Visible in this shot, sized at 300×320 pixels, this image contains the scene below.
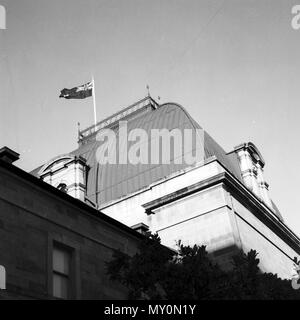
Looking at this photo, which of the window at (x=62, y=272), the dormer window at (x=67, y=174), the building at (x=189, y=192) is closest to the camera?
the window at (x=62, y=272)

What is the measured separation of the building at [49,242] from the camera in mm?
13805

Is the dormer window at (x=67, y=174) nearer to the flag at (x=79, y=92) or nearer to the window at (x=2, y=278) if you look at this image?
the flag at (x=79, y=92)

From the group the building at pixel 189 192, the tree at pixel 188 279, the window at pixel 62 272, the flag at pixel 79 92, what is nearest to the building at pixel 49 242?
the window at pixel 62 272

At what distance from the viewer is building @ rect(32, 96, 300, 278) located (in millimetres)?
24156

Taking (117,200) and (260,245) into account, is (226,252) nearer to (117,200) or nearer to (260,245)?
(260,245)

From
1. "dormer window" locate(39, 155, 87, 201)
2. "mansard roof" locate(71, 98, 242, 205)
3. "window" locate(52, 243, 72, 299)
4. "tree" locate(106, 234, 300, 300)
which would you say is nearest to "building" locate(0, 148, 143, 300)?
"window" locate(52, 243, 72, 299)

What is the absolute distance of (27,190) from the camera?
15.1 metres

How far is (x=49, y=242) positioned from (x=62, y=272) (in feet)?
3.54

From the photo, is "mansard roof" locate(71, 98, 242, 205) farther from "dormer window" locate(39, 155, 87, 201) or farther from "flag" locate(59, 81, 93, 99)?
"flag" locate(59, 81, 93, 99)

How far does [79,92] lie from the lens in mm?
36469

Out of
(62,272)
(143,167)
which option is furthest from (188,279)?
(143,167)

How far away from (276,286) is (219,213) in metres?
11.6

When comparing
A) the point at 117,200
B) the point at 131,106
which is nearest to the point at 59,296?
the point at 117,200

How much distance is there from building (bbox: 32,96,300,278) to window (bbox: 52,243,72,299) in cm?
473
